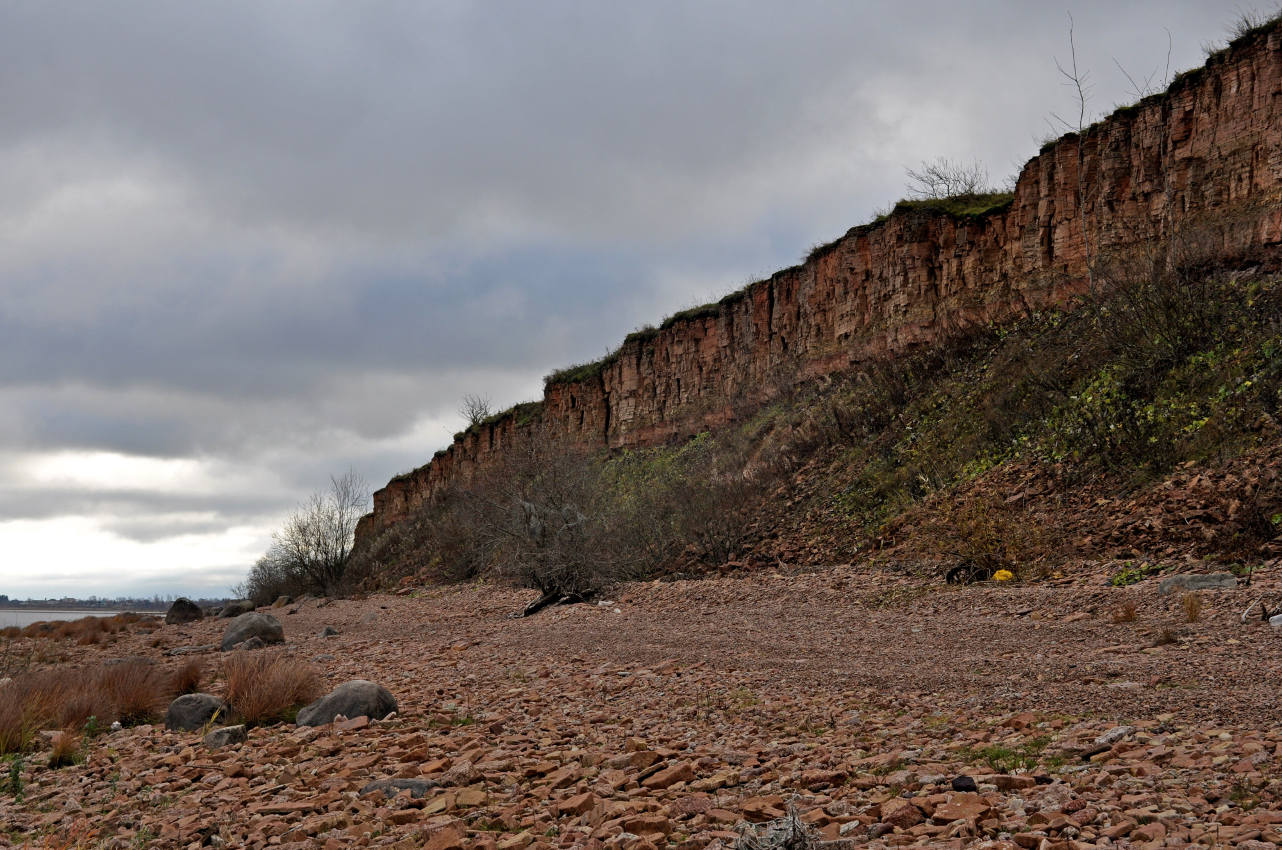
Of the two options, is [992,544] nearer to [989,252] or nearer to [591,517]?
[591,517]

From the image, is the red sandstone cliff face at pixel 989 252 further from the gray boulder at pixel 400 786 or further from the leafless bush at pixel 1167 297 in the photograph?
the gray boulder at pixel 400 786

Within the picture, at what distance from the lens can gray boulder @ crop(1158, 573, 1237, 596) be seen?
8812 millimetres

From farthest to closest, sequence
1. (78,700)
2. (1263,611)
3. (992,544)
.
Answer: (992,544), (78,700), (1263,611)

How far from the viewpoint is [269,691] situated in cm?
830

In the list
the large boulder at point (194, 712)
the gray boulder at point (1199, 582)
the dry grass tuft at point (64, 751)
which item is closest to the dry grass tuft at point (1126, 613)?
the gray boulder at point (1199, 582)

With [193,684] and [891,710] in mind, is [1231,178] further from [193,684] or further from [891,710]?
[193,684]

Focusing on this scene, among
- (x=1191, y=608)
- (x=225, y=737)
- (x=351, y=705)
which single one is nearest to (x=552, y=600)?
(x=351, y=705)

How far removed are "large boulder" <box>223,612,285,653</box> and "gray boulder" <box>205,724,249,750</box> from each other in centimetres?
1173

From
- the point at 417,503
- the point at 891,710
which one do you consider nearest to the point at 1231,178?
the point at 891,710

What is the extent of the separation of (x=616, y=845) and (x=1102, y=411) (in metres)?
15.5

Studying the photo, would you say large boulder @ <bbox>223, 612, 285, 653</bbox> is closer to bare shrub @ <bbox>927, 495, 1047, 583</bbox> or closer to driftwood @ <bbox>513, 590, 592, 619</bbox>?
driftwood @ <bbox>513, 590, 592, 619</bbox>

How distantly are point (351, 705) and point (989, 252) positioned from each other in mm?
23888

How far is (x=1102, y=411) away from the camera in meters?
16.0

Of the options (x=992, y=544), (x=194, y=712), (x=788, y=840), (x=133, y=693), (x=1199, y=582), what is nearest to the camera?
(x=788, y=840)
